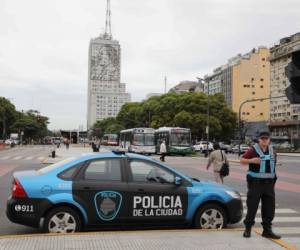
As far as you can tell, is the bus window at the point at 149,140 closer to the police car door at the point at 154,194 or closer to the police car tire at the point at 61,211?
the police car door at the point at 154,194

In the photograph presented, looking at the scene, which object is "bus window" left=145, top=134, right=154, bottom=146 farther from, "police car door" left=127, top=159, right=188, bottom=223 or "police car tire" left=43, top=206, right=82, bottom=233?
"police car tire" left=43, top=206, right=82, bottom=233

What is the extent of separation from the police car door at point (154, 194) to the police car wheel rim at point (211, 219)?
355mm

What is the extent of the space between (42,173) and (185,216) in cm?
248

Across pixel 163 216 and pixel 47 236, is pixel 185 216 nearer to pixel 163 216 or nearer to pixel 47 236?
pixel 163 216

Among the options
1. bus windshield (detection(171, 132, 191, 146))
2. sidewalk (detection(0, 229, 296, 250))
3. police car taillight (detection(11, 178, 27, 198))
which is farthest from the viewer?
bus windshield (detection(171, 132, 191, 146))

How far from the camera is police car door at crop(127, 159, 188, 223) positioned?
8.55 m

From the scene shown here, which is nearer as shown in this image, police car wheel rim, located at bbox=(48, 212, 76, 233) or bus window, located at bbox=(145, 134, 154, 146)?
police car wheel rim, located at bbox=(48, 212, 76, 233)

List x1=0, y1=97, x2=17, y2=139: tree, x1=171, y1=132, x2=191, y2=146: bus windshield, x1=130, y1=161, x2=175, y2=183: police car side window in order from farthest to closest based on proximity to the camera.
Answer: x1=0, y1=97, x2=17, y2=139: tree → x1=171, y1=132, x2=191, y2=146: bus windshield → x1=130, y1=161, x2=175, y2=183: police car side window

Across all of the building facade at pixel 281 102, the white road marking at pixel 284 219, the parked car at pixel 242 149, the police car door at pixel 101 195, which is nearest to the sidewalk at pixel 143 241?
the police car door at pixel 101 195

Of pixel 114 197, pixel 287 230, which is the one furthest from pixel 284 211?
pixel 114 197

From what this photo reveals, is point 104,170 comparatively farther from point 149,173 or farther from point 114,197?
point 149,173

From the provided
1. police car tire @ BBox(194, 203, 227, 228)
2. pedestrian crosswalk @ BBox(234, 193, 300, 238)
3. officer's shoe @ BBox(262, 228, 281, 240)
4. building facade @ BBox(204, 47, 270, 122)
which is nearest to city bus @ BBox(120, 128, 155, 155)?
pedestrian crosswalk @ BBox(234, 193, 300, 238)

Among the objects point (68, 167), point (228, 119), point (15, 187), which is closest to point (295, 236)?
point (68, 167)

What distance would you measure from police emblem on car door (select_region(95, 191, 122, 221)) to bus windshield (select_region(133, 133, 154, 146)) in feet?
141
